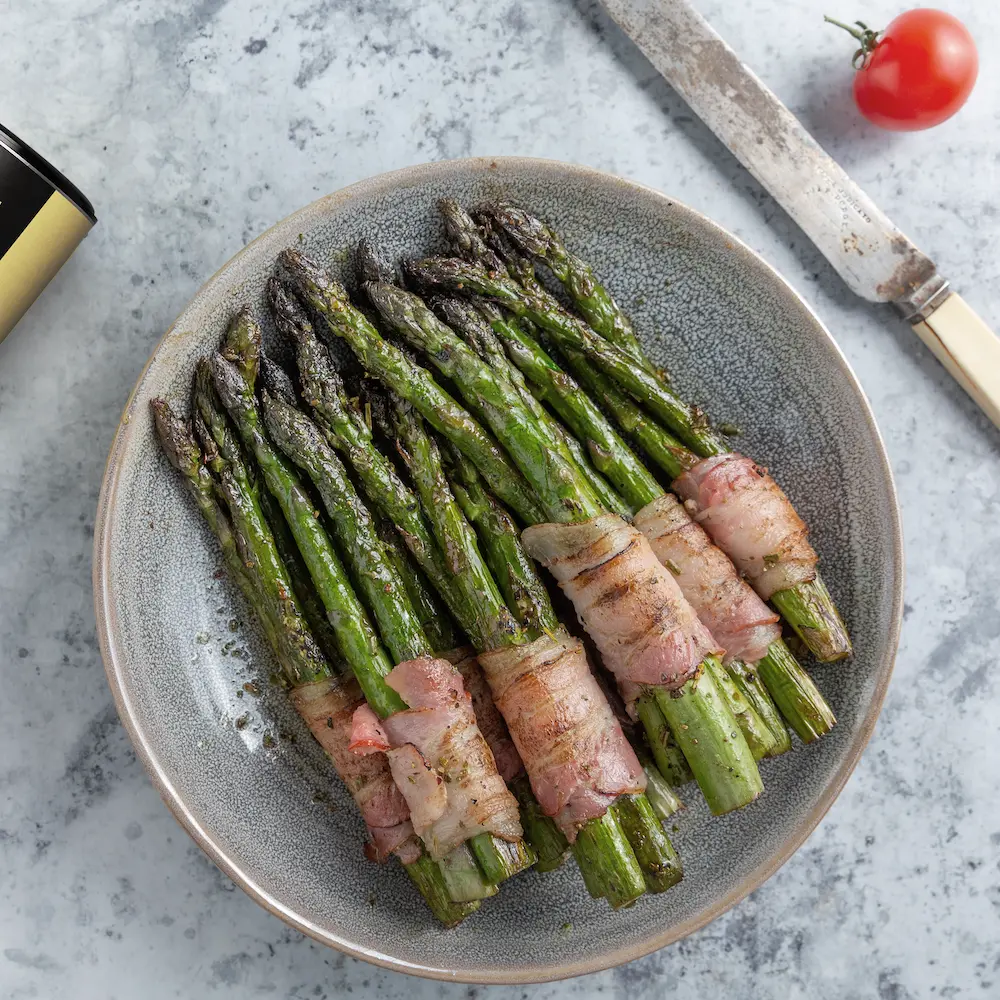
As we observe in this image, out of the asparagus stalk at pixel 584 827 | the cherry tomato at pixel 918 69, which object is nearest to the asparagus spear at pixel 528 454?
the asparagus stalk at pixel 584 827

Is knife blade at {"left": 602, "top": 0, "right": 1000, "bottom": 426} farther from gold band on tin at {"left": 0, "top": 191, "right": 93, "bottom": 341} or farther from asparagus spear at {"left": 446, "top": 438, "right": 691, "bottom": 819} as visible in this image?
gold band on tin at {"left": 0, "top": 191, "right": 93, "bottom": 341}

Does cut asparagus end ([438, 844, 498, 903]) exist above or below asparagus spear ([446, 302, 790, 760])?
below

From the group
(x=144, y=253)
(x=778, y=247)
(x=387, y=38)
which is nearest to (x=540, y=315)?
(x=778, y=247)

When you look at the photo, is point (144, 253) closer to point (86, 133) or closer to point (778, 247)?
point (86, 133)

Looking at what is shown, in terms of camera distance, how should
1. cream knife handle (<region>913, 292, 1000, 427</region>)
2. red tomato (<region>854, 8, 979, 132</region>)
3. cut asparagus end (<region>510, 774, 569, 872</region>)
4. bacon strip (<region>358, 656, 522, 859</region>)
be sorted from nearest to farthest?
bacon strip (<region>358, 656, 522, 859</region>) → cut asparagus end (<region>510, 774, 569, 872</region>) → red tomato (<region>854, 8, 979, 132</region>) → cream knife handle (<region>913, 292, 1000, 427</region>)

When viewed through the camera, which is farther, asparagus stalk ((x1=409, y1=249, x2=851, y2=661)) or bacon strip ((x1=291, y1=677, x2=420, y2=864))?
asparagus stalk ((x1=409, y1=249, x2=851, y2=661))

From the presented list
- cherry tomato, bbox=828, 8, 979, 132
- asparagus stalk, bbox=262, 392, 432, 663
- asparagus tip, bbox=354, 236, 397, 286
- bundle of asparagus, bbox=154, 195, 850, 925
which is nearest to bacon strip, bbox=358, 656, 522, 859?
bundle of asparagus, bbox=154, 195, 850, 925
